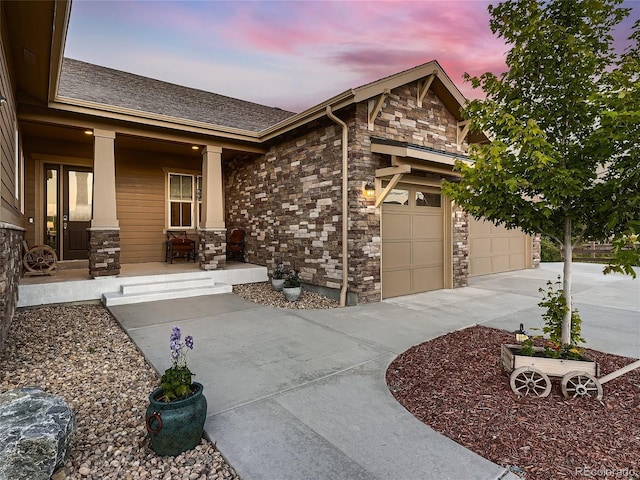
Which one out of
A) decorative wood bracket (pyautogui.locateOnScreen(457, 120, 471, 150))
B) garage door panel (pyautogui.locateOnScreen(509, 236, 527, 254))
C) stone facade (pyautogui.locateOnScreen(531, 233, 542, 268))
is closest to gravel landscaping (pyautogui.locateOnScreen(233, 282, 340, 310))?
decorative wood bracket (pyautogui.locateOnScreen(457, 120, 471, 150))

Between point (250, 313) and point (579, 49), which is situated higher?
point (579, 49)

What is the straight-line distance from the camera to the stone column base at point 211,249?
310 inches

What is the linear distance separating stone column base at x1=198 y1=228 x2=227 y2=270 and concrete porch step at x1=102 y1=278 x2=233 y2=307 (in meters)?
0.58

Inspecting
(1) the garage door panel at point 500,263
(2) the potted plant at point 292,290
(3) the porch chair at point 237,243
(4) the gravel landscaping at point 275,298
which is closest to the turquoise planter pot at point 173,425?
(4) the gravel landscaping at point 275,298

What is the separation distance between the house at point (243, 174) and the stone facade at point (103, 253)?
19mm

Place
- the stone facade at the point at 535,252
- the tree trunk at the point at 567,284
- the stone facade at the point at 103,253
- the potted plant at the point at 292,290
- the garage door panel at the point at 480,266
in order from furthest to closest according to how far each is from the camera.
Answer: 1. the stone facade at the point at 535,252
2. the garage door panel at the point at 480,266
3. the stone facade at the point at 103,253
4. the potted plant at the point at 292,290
5. the tree trunk at the point at 567,284

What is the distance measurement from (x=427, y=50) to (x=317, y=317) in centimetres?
923

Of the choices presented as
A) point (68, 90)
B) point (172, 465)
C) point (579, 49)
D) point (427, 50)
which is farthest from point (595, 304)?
point (68, 90)

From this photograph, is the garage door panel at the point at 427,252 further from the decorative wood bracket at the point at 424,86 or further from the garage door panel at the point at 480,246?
the decorative wood bracket at the point at 424,86

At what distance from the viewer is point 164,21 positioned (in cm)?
977

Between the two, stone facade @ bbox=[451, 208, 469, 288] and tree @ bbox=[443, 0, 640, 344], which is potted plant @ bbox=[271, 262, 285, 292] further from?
tree @ bbox=[443, 0, 640, 344]

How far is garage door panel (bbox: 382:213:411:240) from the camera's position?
22.5 ft

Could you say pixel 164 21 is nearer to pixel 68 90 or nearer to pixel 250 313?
pixel 68 90

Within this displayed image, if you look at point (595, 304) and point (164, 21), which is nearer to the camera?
point (595, 304)
